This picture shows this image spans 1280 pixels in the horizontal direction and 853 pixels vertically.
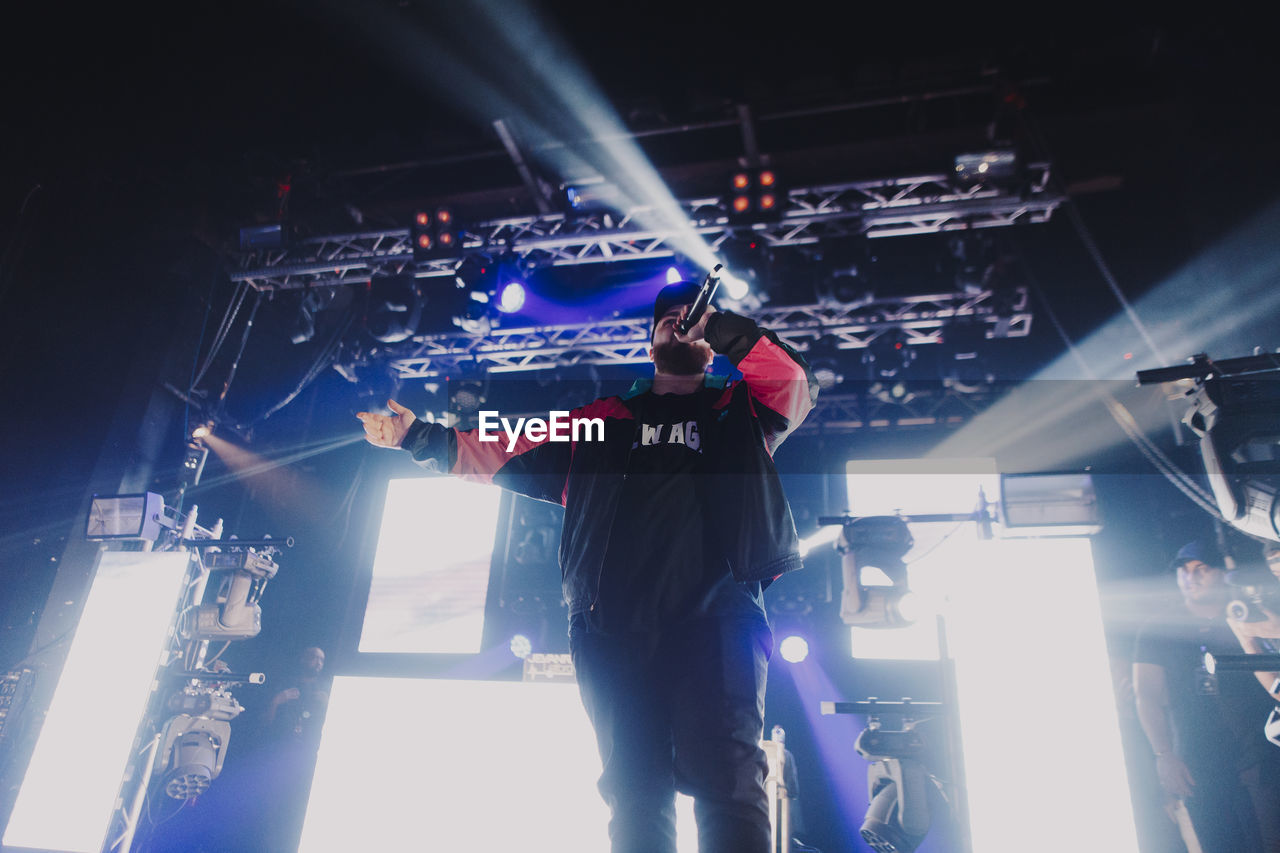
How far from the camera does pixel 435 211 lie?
6.29 metres

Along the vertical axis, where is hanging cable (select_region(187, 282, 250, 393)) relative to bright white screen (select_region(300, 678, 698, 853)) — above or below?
above

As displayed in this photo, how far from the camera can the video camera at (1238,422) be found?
2.89 m

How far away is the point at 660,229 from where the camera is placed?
5.91 m

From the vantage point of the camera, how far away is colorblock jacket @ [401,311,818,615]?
175 centimetres

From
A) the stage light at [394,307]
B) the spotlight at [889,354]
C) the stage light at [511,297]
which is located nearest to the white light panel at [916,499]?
the spotlight at [889,354]

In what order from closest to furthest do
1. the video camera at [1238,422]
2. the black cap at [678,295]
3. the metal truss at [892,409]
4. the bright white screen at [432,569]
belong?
1. the black cap at [678,295]
2. the video camera at [1238,422]
3. the metal truss at [892,409]
4. the bright white screen at [432,569]

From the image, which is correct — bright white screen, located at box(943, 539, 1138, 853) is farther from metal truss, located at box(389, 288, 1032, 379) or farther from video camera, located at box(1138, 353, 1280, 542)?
metal truss, located at box(389, 288, 1032, 379)

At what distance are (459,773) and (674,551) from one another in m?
3.49

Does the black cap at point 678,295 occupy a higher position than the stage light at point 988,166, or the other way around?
the stage light at point 988,166

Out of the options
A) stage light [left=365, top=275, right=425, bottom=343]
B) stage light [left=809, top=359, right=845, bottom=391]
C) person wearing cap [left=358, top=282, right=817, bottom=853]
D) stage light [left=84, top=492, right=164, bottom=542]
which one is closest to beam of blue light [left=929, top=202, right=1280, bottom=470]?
stage light [left=809, top=359, right=845, bottom=391]

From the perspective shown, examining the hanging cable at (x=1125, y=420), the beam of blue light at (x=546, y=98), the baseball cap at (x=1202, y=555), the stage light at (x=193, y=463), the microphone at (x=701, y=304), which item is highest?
the beam of blue light at (x=546, y=98)

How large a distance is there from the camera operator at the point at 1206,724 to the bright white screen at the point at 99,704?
7255 mm

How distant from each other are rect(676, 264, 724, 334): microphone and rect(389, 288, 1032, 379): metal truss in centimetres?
428

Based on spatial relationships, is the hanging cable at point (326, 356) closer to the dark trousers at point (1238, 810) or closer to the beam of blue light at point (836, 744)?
the beam of blue light at point (836, 744)
